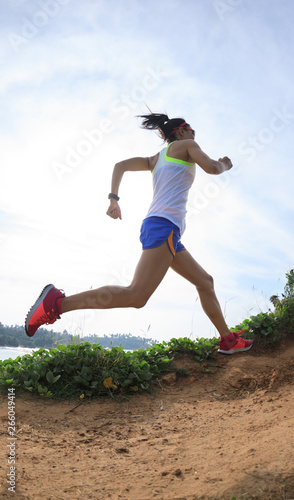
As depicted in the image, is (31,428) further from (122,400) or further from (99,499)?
(99,499)

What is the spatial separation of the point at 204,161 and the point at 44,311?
78.1 inches

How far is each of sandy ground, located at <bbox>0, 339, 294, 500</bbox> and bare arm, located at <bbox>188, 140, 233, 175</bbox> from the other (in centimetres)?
215

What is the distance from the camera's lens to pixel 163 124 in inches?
174

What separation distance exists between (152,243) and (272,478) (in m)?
1.98

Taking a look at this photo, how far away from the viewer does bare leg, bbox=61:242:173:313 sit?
3514 millimetres

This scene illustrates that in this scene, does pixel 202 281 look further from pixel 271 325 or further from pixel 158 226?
pixel 271 325

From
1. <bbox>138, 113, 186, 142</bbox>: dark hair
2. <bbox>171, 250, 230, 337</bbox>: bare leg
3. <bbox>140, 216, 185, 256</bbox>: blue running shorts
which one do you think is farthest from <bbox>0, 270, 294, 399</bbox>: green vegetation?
<bbox>138, 113, 186, 142</bbox>: dark hair

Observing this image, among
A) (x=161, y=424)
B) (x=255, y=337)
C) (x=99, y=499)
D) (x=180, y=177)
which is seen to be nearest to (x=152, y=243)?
(x=180, y=177)

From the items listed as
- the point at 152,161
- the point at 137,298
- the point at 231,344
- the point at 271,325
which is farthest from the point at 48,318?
the point at 271,325

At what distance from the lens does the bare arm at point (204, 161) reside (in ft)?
12.0

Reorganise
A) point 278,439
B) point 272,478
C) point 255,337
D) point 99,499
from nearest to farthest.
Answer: point 272,478 < point 99,499 < point 278,439 < point 255,337

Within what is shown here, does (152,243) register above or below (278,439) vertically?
above

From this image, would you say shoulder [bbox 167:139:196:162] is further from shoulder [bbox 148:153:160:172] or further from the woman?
shoulder [bbox 148:153:160:172]

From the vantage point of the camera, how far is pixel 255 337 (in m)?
5.54
